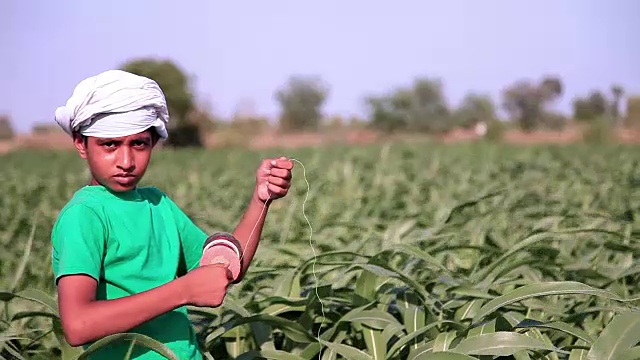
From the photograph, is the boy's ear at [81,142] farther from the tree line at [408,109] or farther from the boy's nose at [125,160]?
the tree line at [408,109]

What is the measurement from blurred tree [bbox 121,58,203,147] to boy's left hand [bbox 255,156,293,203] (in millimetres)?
58528

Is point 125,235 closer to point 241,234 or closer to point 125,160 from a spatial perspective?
point 125,160

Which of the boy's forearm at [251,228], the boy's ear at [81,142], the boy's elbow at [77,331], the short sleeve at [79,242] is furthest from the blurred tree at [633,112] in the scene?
the boy's elbow at [77,331]

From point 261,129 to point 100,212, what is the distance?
65960 mm

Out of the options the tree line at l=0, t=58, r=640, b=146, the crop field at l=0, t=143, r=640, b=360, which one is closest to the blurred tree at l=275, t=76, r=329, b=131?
the tree line at l=0, t=58, r=640, b=146

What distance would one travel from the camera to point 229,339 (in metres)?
2.58

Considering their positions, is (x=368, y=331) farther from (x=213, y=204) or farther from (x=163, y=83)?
(x=163, y=83)

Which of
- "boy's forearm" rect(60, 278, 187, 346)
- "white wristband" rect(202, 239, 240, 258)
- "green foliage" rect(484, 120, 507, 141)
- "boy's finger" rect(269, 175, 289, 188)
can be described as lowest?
"green foliage" rect(484, 120, 507, 141)

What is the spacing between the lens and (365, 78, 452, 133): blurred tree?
6519cm

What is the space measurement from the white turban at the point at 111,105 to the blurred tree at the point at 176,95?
58.6 metres

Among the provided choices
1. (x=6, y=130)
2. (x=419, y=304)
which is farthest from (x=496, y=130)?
(x=419, y=304)

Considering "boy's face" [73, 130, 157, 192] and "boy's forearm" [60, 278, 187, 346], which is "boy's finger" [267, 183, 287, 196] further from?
"boy's forearm" [60, 278, 187, 346]

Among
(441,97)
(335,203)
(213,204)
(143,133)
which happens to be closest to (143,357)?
(143,133)

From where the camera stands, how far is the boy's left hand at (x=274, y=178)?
6.45 ft
